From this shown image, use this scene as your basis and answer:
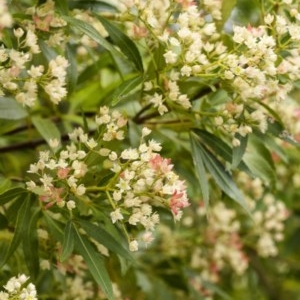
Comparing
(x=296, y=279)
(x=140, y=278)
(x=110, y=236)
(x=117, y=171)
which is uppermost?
(x=117, y=171)

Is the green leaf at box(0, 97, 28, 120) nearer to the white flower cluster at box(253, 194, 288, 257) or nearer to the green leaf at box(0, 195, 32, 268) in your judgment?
the green leaf at box(0, 195, 32, 268)

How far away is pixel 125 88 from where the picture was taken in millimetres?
1108

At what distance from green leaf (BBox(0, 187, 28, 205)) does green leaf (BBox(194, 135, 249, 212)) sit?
33 cm

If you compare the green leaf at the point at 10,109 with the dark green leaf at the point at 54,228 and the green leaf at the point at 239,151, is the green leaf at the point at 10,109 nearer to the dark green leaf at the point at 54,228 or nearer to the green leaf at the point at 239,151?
the dark green leaf at the point at 54,228

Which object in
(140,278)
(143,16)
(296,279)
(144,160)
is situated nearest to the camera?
(144,160)

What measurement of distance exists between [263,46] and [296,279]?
1602mm

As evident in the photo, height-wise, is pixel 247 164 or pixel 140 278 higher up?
pixel 247 164

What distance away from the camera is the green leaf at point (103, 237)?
1086mm

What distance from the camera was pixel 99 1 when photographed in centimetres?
130

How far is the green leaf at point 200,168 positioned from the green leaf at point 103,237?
0.52 feet

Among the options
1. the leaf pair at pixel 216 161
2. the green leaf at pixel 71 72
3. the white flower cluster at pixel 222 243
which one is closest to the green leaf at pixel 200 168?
the leaf pair at pixel 216 161

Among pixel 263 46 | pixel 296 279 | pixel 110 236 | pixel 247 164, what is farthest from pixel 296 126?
pixel 296 279

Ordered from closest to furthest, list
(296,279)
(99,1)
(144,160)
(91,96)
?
(144,160) < (99,1) < (91,96) < (296,279)

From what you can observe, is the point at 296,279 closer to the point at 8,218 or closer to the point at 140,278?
the point at 140,278
